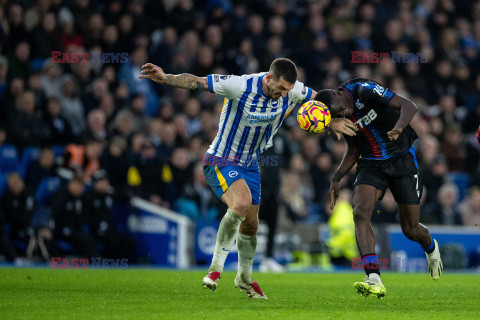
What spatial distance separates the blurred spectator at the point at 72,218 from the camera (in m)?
12.9

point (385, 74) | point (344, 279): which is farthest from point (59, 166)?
point (385, 74)

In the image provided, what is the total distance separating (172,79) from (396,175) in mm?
2616

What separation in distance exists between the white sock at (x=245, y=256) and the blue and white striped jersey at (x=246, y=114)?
0.83m

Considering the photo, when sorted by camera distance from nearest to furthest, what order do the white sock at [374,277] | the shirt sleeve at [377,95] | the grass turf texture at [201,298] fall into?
the grass turf texture at [201,298] < the white sock at [374,277] < the shirt sleeve at [377,95]

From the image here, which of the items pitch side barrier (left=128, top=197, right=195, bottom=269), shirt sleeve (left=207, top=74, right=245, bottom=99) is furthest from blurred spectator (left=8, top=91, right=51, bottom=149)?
shirt sleeve (left=207, top=74, right=245, bottom=99)

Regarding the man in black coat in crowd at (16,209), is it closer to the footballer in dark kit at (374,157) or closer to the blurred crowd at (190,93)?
the blurred crowd at (190,93)

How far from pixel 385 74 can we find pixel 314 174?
3796mm

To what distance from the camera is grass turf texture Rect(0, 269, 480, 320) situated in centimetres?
631

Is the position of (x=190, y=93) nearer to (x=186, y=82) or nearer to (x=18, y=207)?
(x=18, y=207)

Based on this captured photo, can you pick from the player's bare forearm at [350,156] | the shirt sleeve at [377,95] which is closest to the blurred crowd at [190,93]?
the player's bare forearm at [350,156]

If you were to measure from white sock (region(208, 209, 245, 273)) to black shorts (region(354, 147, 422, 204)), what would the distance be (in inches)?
56.1

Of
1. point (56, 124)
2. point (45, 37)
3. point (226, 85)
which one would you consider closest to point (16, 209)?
point (56, 124)

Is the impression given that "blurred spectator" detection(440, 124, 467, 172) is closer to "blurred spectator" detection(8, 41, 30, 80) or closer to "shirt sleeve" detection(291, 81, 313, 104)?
"blurred spectator" detection(8, 41, 30, 80)

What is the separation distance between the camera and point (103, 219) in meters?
13.2
